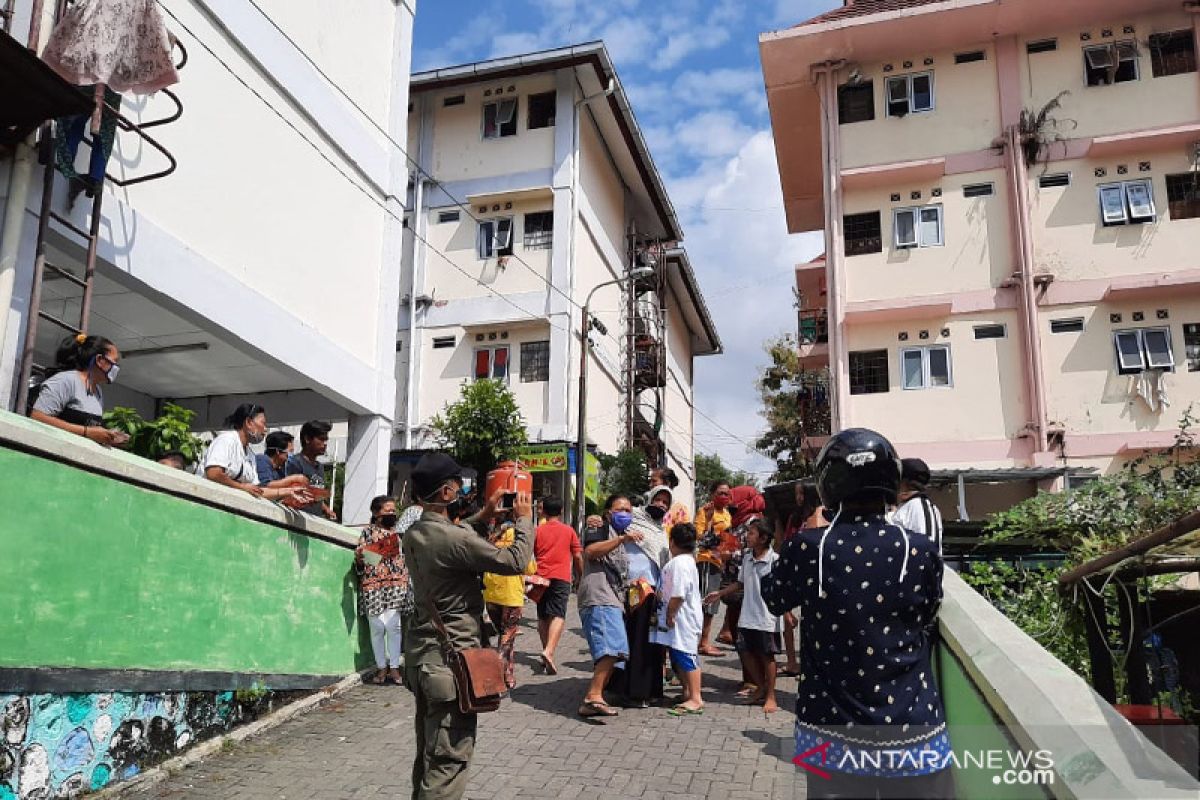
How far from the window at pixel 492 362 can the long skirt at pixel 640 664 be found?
683 inches

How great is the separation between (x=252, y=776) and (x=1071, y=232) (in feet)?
61.0

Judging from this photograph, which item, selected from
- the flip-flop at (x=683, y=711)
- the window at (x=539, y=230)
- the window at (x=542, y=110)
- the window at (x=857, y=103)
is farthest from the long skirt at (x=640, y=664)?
the window at (x=542, y=110)

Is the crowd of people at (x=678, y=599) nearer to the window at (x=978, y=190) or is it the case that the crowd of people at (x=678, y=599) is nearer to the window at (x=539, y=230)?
the window at (x=978, y=190)

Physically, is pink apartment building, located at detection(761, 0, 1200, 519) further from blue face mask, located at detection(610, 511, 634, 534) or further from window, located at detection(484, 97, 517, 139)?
blue face mask, located at detection(610, 511, 634, 534)

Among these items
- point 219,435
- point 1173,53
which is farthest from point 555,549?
point 1173,53

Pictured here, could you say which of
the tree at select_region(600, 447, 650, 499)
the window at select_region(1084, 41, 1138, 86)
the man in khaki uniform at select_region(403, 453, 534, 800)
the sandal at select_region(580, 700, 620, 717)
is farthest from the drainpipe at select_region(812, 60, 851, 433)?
the man in khaki uniform at select_region(403, 453, 534, 800)

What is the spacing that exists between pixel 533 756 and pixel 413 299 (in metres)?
20.6

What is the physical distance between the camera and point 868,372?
1978cm

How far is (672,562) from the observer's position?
7777mm

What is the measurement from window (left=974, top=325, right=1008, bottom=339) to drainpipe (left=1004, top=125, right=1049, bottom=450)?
0.48 m

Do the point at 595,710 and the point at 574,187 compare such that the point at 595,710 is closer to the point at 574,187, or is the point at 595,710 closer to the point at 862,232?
the point at 862,232

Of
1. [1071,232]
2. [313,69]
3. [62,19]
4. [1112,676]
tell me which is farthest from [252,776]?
[1071,232]

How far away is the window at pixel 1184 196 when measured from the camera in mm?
18406

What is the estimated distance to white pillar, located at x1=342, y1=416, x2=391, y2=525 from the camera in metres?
13.8
